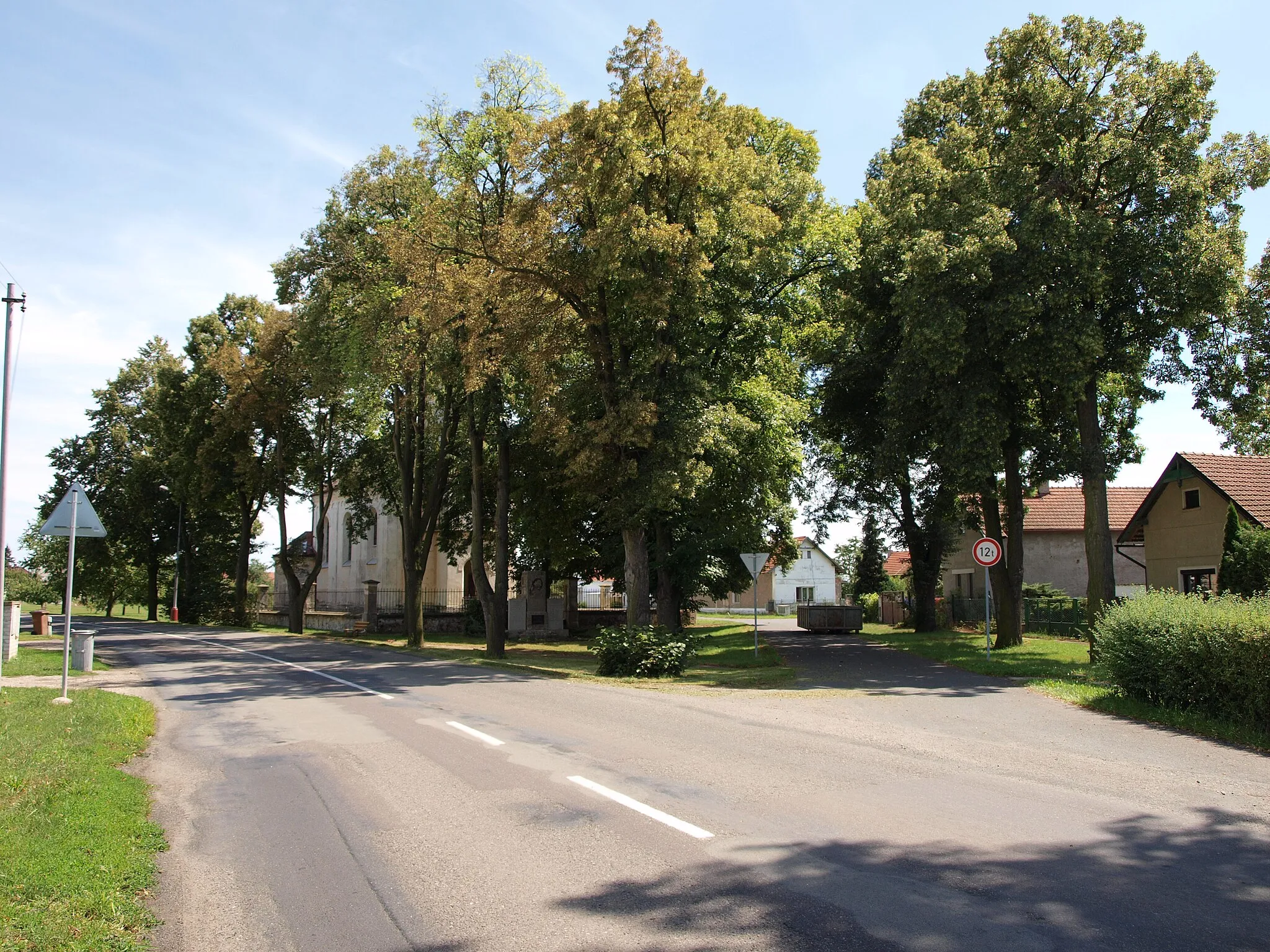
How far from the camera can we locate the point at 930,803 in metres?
7.41

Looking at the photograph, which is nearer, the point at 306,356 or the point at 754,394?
the point at 754,394

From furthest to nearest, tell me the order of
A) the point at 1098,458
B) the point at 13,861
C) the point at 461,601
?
the point at 461,601 → the point at 1098,458 → the point at 13,861

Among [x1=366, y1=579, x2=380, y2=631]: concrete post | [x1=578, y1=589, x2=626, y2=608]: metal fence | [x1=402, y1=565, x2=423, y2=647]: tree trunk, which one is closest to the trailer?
[x1=578, y1=589, x2=626, y2=608]: metal fence

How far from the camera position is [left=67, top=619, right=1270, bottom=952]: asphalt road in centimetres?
479

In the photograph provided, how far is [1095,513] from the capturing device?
21.6 m

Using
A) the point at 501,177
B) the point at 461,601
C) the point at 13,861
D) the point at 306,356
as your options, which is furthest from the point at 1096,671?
the point at 461,601

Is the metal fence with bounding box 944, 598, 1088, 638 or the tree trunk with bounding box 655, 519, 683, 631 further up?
the tree trunk with bounding box 655, 519, 683, 631

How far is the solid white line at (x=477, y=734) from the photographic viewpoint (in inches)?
412

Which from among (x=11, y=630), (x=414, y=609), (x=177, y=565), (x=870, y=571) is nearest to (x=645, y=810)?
(x=11, y=630)

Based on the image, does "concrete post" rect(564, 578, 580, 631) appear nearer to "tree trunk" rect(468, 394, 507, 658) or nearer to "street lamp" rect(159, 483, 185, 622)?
"tree trunk" rect(468, 394, 507, 658)

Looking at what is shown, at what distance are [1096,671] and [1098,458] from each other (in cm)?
609

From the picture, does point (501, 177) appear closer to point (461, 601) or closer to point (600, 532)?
point (600, 532)

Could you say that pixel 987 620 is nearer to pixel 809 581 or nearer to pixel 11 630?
pixel 11 630

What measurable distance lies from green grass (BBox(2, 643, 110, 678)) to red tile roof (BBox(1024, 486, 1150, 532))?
38.3 metres
